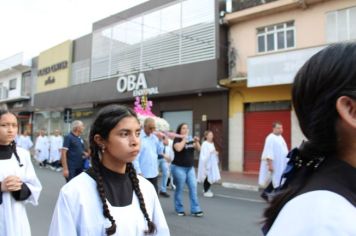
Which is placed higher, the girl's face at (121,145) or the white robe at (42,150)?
the girl's face at (121,145)

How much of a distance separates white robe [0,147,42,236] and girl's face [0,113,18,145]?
0.53ft

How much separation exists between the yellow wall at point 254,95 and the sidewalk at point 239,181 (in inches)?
119

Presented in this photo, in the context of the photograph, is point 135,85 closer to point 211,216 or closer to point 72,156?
point 72,156

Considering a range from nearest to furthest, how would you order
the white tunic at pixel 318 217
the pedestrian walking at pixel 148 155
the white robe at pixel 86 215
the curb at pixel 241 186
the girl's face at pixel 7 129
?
the white tunic at pixel 318 217 < the white robe at pixel 86 215 < the girl's face at pixel 7 129 < the pedestrian walking at pixel 148 155 < the curb at pixel 241 186

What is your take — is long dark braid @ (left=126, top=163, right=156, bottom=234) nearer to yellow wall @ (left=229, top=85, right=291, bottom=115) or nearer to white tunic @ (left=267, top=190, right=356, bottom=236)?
white tunic @ (left=267, top=190, right=356, bottom=236)

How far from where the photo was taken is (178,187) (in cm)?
767

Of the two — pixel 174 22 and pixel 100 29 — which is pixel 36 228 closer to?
pixel 174 22

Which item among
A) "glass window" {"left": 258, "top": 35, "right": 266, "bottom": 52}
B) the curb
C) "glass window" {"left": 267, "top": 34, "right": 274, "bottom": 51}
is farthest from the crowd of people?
"glass window" {"left": 258, "top": 35, "right": 266, "bottom": 52}

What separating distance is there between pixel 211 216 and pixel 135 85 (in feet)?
51.6

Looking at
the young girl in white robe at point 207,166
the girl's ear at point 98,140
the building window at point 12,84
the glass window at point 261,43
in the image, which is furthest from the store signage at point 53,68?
the girl's ear at point 98,140

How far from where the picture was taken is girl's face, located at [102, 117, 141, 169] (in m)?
2.38

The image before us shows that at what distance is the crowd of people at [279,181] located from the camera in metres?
0.93

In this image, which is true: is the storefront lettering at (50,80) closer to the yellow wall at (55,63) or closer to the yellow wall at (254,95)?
the yellow wall at (55,63)

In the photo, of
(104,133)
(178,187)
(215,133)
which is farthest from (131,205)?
(215,133)
